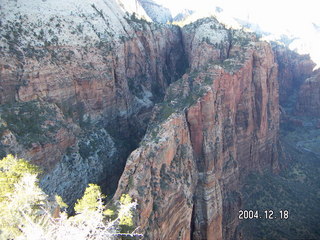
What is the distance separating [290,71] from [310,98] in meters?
20.6

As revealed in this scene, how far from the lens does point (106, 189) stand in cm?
4078

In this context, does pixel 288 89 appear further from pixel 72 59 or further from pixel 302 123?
pixel 72 59

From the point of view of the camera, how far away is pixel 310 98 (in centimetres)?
9362

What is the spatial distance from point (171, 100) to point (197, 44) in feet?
74.4

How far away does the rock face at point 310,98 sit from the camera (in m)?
92.8

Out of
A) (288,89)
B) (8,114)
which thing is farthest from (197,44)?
(288,89)

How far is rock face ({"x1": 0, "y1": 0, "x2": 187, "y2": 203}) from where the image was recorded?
3550 cm

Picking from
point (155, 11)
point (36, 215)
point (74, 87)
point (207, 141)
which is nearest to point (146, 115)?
point (74, 87)

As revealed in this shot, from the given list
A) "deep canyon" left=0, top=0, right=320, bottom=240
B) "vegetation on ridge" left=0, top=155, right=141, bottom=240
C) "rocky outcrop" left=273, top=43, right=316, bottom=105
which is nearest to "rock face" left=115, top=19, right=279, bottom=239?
"deep canyon" left=0, top=0, right=320, bottom=240

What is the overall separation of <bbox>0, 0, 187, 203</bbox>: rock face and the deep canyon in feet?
0.58

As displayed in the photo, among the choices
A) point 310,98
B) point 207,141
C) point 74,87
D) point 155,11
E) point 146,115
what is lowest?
point 207,141

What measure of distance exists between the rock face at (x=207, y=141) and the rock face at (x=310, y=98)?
40.6m

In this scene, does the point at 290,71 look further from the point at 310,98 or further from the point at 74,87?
the point at 74,87

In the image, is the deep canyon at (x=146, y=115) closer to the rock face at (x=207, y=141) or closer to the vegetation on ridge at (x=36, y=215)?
the rock face at (x=207, y=141)
